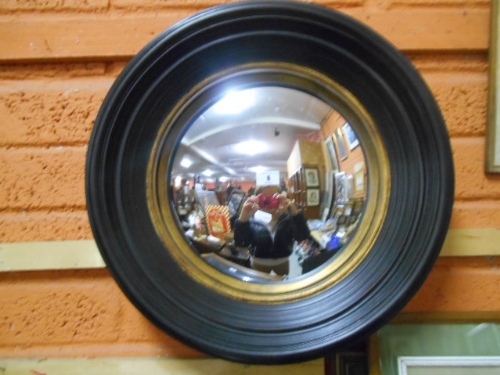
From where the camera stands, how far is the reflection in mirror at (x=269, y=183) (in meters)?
0.61

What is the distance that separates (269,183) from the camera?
2.00 ft

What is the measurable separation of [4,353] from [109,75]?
0.49 meters

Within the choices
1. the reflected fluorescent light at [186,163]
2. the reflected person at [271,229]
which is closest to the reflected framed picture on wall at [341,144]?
the reflected person at [271,229]

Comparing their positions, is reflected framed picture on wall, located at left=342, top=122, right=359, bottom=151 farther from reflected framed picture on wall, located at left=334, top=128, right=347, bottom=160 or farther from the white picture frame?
the white picture frame

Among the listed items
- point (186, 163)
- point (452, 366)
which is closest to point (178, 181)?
point (186, 163)

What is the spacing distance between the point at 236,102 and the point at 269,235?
210 millimetres

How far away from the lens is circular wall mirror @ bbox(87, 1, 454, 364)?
57 cm

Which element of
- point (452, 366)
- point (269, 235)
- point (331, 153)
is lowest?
point (452, 366)

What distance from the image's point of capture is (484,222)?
2.12 feet

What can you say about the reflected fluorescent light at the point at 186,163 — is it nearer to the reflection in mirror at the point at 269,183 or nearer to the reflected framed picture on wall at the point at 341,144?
the reflection in mirror at the point at 269,183

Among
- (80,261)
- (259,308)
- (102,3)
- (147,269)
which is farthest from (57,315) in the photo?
(102,3)

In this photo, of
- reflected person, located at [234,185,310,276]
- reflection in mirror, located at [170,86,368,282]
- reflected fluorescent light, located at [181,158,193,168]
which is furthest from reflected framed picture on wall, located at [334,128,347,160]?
reflected fluorescent light, located at [181,158,193,168]

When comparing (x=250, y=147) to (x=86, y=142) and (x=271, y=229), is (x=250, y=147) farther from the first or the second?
(x=86, y=142)

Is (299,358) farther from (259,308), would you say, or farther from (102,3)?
(102,3)
